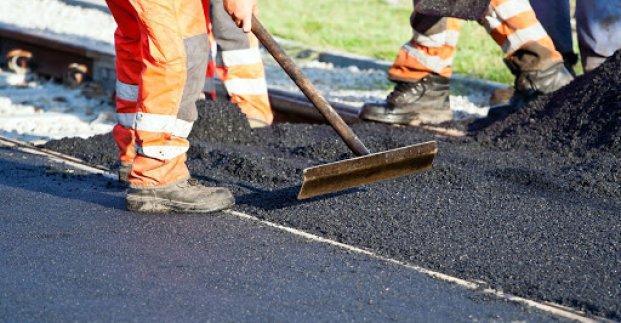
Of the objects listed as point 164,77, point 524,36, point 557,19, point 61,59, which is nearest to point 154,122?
point 164,77

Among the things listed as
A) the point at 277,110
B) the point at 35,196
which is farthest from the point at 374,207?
the point at 277,110

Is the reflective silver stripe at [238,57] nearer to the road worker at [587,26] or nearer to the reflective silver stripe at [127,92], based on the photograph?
the reflective silver stripe at [127,92]

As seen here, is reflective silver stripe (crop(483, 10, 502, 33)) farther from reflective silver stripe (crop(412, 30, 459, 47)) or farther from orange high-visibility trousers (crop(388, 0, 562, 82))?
reflective silver stripe (crop(412, 30, 459, 47))

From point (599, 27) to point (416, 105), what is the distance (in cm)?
149

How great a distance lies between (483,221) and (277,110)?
322 cm

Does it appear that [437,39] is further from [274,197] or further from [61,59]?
[61,59]

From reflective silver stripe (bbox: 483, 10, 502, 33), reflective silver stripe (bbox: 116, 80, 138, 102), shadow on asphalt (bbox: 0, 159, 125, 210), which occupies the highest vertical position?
reflective silver stripe (bbox: 483, 10, 502, 33)

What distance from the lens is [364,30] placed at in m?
11.5

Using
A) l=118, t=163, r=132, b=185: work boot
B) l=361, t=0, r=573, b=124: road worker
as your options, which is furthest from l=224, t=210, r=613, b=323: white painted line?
l=361, t=0, r=573, b=124: road worker

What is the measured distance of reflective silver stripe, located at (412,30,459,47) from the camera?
705 centimetres

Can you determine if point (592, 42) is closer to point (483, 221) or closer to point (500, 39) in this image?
point (500, 39)

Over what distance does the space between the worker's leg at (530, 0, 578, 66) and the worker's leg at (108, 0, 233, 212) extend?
3614 millimetres

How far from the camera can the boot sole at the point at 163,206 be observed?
475cm

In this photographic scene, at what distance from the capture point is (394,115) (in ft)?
23.1
